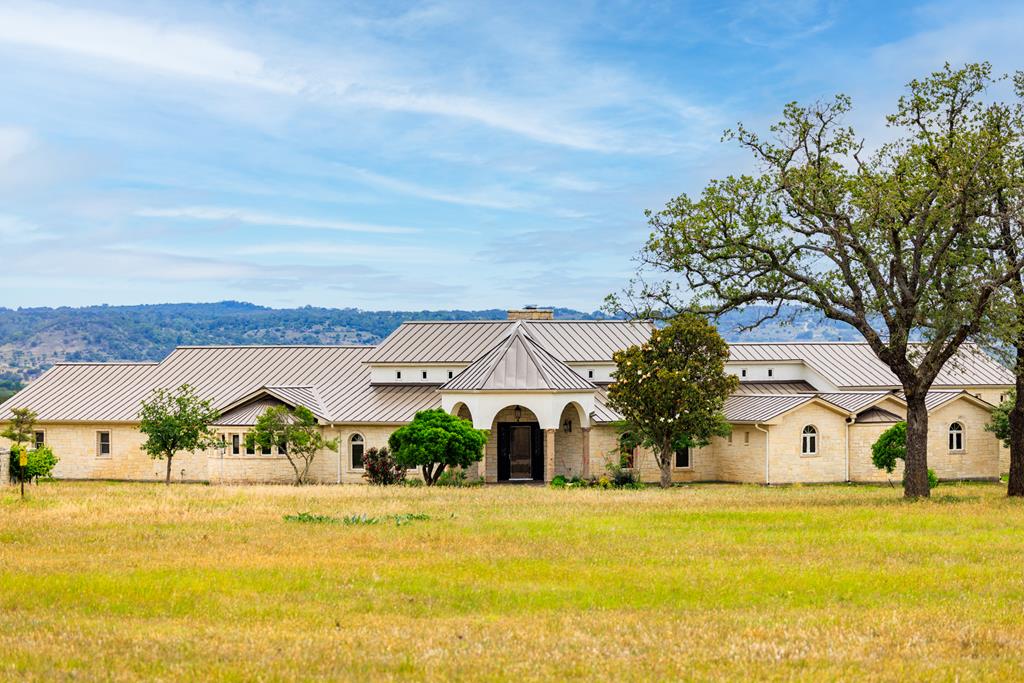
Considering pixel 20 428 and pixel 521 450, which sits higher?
pixel 20 428

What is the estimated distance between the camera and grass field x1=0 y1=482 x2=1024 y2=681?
12891 mm

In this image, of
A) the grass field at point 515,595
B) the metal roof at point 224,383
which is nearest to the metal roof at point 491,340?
the metal roof at point 224,383

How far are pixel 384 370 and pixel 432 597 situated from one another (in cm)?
4232

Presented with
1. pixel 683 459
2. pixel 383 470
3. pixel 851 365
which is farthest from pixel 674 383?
pixel 851 365

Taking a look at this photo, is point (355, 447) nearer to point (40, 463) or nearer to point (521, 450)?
point (521, 450)

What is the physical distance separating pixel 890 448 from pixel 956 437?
22.6ft

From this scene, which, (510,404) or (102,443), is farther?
(102,443)

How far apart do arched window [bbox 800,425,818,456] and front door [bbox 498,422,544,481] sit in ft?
37.6

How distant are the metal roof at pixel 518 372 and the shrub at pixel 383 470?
12.9ft

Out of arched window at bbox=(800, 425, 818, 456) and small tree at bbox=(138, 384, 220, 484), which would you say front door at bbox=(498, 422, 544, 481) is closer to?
arched window at bbox=(800, 425, 818, 456)

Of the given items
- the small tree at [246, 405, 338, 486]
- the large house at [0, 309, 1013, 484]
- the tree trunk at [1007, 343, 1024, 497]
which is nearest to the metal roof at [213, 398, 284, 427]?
the large house at [0, 309, 1013, 484]

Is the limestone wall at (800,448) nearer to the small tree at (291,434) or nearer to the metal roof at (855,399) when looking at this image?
the metal roof at (855,399)

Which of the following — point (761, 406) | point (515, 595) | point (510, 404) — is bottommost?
point (515, 595)

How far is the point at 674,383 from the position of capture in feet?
155
